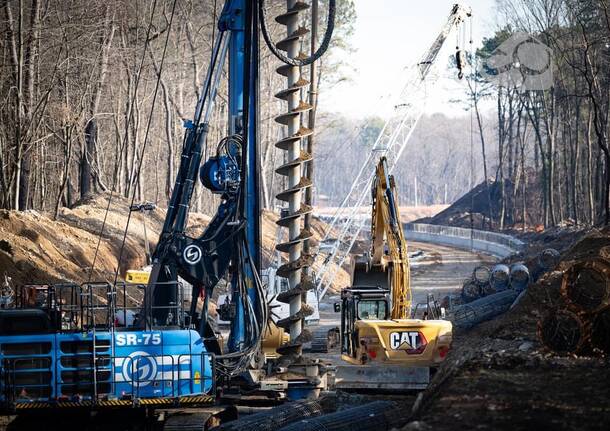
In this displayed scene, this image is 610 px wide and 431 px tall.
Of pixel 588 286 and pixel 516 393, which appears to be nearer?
pixel 516 393

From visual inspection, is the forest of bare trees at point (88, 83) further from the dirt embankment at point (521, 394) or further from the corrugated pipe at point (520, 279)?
the corrugated pipe at point (520, 279)

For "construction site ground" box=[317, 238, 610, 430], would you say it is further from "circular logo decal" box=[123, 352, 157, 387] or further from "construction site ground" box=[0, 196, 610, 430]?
"circular logo decal" box=[123, 352, 157, 387]

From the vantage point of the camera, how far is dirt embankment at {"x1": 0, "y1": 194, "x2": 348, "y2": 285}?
35.2 metres

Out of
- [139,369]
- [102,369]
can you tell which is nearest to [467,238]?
[139,369]

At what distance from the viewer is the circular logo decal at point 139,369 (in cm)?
1920

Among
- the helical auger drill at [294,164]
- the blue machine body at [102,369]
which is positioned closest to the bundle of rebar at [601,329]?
the helical auger drill at [294,164]

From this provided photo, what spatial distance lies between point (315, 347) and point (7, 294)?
1270 cm

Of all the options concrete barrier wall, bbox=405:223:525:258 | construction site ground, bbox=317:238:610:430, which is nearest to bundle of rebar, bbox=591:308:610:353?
construction site ground, bbox=317:238:610:430

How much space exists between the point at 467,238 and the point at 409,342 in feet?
223

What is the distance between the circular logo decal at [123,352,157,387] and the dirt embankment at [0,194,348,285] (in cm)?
1086

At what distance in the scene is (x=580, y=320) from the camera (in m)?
21.5

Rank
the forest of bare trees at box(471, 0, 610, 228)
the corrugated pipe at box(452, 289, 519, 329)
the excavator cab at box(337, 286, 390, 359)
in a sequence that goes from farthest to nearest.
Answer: the forest of bare trees at box(471, 0, 610, 228) < the corrugated pipe at box(452, 289, 519, 329) < the excavator cab at box(337, 286, 390, 359)

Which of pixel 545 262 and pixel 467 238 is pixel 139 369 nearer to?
pixel 545 262

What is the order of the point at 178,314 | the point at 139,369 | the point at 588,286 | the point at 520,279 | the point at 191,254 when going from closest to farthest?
the point at 139,369 < the point at 178,314 < the point at 191,254 < the point at 588,286 < the point at 520,279
